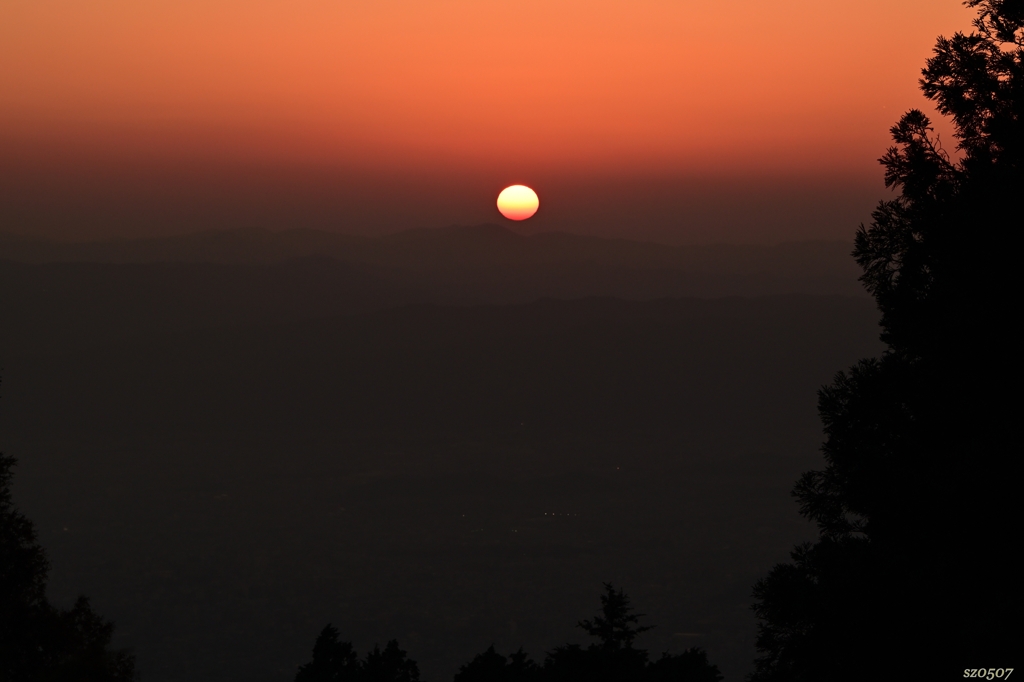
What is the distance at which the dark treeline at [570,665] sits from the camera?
22.7 m

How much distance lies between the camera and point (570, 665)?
2331 centimetres

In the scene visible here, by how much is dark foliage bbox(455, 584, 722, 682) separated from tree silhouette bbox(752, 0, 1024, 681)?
388 inches

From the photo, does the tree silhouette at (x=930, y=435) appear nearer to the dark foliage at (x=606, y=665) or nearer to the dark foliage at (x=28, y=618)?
the dark foliage at (x=606, y=665)

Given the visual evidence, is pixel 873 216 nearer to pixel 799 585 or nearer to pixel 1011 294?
pixel 1011 294

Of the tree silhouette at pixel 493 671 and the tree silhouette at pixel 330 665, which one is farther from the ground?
the tree silhouette at pixel 330 665

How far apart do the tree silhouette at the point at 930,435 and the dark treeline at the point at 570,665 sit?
32.7 ft

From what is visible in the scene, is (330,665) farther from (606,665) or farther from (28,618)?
(28,618)

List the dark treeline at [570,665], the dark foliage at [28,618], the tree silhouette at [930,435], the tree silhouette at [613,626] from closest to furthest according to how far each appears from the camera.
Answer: the tree silhouette at [930,435]
the dark foliage at [28,618]
the dark treeline at [570,665]
the tree silhouette at [613,626]

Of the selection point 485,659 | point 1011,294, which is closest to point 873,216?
point 1011,294

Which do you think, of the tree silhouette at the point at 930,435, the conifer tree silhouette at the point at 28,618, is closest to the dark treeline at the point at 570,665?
the conifer tree silhouette at the point at 28,618

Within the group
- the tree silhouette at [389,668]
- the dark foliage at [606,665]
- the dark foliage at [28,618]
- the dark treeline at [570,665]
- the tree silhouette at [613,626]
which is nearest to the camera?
the dark foliage at [28,618]

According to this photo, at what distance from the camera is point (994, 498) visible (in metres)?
9.34

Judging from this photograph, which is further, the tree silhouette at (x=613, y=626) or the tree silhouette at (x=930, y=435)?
the tree silhouette at (x=613, y=626)

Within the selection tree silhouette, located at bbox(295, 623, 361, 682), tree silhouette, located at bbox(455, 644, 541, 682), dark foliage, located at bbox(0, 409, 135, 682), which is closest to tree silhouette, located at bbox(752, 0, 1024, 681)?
dark foliage, located at bbox(0, 409, 135, 682)
